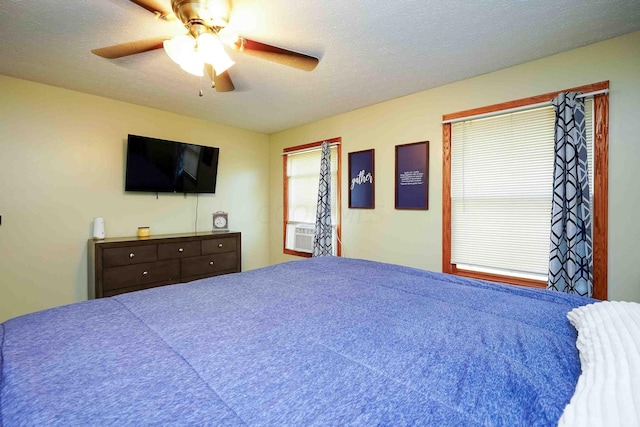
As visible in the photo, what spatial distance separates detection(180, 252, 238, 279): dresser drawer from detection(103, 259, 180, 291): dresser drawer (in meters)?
0.10

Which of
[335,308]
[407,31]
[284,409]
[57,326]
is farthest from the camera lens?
[407,31]

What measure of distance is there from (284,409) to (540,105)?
9.32ft

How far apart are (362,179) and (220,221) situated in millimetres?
2091

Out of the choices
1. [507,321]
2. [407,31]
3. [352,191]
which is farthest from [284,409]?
[352,191]

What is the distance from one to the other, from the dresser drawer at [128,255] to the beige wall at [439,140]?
1906 millimetres

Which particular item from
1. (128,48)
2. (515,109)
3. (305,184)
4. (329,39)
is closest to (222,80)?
(128,48)

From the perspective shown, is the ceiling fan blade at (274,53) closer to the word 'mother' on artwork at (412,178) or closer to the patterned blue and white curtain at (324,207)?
the word 'mother' on artwork at (412,178)

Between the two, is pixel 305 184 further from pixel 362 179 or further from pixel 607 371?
pixel 607 371

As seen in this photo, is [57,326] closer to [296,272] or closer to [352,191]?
[296,272]

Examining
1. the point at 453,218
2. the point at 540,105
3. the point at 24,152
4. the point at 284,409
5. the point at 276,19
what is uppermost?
the point at 276,19

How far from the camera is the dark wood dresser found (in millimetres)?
2879

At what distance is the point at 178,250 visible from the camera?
337 cm

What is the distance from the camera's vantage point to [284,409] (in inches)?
25.8

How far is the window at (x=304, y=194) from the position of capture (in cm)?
387
